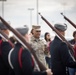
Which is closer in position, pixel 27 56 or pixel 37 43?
pixel 27 56

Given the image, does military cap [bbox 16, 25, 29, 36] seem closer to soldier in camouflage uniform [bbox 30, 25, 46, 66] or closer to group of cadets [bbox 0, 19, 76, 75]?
group of cadets [bbox 0, 19, 76, 75]

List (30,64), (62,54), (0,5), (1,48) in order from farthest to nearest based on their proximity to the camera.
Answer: (0,5) → (62,54) → (1,48) → (30,64)

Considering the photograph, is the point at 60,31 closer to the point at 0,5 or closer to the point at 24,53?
the point at 24,53

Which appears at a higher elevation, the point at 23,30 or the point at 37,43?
the point at 23,30

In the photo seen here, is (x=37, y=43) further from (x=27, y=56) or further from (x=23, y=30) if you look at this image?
(x=27, y=56)

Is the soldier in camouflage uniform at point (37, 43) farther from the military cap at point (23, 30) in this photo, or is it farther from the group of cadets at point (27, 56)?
the military cap at point (23, 30)

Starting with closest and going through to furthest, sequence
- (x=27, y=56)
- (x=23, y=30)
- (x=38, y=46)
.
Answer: (x=27, y=56) < (x=23, y=30) < (x=38, y=46)

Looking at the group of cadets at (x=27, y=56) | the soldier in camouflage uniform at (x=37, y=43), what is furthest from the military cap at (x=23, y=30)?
the soldier in camouflage uniform at (x=37, y=43)

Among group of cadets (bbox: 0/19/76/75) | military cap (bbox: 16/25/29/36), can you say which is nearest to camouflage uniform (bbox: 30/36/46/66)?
group of cadets (bbox: 0/19/76/75)

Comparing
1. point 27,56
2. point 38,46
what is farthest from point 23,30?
point 38,46

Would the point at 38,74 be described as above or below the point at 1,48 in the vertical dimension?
below

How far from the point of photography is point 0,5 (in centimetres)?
1178

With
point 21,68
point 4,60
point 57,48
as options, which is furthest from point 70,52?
point 21,68

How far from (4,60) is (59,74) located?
1.00m
